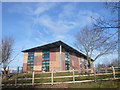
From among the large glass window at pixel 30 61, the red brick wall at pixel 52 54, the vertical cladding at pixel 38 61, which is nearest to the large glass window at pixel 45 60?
the vertical cladding at pixel 38 61

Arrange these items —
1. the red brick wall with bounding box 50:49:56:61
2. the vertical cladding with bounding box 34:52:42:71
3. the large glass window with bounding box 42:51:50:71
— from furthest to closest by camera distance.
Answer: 1. the vertical cladding with bounding box 34:52:42:71
2. the large glass window with bounding box 42:51:50:71
3. the red brick wall with bounding box 50:49:56:61

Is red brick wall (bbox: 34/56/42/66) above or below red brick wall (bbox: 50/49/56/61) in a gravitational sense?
below

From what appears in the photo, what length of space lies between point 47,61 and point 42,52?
4027 mm

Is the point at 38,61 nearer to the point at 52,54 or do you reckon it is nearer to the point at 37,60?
the point at 37,60

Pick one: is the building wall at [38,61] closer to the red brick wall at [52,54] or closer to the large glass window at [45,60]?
the large glass window at [45,60]

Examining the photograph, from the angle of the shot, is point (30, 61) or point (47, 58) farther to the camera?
point (30, 61)

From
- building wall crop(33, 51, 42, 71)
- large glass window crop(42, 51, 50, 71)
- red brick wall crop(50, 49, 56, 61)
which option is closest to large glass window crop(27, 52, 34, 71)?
building wall crop(33, 51, 42, 71)

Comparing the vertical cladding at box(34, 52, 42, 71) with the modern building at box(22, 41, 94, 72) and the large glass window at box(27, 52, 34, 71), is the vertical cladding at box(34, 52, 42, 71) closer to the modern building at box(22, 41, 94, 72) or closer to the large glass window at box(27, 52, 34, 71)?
the modern building at box(22, 41, 94, 72)

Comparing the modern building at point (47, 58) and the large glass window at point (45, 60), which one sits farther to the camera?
the large glass window at point (45, 60)

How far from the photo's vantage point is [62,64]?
3300cm

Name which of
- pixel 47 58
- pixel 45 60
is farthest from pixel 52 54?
pixel 45 60

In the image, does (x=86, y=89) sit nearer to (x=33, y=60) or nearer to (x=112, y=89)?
(x=112, y=89)

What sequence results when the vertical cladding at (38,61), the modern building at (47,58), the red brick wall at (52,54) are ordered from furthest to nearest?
the vertical cladding at (38,61) < the red brick wall at (52,54) < the modern building at (47,58)

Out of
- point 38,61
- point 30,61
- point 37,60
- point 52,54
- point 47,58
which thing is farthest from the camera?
point 30,61
